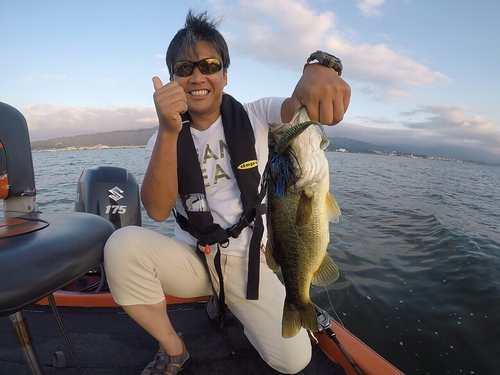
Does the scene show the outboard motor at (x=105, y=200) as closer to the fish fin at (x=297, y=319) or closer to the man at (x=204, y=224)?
the man at (x=204, y=224)

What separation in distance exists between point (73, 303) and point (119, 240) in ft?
5.81

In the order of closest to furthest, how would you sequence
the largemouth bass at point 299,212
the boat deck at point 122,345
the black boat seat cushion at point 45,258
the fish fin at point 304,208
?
the black boat seat cushion at point 45,258 < the largemouth bass at point 299,212 < the fish fin at point 304,208 < the boat deck at point 122,345

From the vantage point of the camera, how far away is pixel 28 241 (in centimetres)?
162

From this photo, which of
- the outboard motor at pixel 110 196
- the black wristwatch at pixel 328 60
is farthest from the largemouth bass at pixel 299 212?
the outboard motor at pixel 110 196

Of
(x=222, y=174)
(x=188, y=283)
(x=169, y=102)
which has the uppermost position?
(x=169, y=102)

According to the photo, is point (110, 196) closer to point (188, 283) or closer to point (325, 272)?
point (188, 283)

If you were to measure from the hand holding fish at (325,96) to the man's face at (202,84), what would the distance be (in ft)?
3.31

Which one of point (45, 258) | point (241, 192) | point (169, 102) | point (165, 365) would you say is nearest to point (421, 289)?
point (241, 192)

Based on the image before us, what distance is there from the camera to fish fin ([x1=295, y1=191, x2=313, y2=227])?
1.84 metres

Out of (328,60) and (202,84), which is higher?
(328,60)

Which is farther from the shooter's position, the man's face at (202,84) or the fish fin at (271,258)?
the man's face at (202,84)

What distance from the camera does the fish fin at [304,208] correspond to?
184 cm

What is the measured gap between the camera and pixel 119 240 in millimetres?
2355

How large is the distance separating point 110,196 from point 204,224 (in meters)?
2.34
